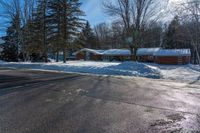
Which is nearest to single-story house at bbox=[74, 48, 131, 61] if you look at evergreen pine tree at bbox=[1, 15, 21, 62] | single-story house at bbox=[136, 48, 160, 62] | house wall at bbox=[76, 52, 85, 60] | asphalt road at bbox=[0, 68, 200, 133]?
house wall at bbox=[76, 52, 85, 60]

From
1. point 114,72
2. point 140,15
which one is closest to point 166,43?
point 140,15

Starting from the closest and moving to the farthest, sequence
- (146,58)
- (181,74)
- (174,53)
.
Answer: (181,74) < (174,53) < (146,58)

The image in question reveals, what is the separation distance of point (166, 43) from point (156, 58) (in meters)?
17.6

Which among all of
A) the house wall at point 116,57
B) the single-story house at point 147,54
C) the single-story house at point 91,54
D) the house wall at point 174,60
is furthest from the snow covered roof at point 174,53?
the single-story house at point 91,54

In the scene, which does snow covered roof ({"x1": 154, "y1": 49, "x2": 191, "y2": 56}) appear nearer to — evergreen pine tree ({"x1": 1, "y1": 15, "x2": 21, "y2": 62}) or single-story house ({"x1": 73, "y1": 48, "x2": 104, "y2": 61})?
single-story house ({"x1": 73, "y1": 48, "x2": 104, "y2": 61})

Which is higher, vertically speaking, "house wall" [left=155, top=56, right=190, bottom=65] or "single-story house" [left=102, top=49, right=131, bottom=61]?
"single-story house" [left=102, top=49, right=131, bottom=61]

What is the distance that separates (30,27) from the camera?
132ft

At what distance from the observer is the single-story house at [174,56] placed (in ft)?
142

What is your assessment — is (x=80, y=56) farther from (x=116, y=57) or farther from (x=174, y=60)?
(x=174, y=60)

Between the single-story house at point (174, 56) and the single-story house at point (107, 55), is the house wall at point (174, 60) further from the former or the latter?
the single-story house at point (107, 55)

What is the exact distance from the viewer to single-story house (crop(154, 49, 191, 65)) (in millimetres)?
43156

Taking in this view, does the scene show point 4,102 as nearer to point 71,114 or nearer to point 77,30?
point 71,114

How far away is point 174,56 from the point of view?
43719 mm

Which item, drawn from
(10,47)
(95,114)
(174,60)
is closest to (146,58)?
(174,60)
